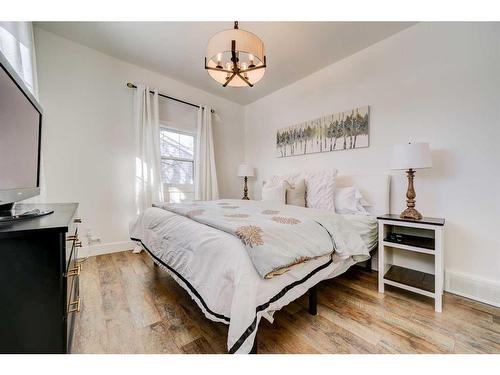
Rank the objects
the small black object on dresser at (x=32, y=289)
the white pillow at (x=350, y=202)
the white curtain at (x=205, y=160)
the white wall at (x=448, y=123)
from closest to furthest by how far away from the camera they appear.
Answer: the small black object on dresser at (x=32, y=289)
the white wall at (x=448, y=123)
the white pillow at (x=350, y=202)
the white curtain at (x=205, y=160)

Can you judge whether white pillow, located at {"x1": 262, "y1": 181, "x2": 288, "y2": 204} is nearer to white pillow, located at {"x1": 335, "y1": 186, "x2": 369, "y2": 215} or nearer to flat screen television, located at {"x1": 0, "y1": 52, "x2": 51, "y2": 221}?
white pillow, located at {"x1": 335, "y1": 186, "x2": 369, "y2": 215}

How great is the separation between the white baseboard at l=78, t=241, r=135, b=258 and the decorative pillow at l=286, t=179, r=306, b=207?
227 centimetres

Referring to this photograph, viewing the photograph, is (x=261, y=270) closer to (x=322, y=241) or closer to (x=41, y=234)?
(x=322, y=241)

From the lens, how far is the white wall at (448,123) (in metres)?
1.68

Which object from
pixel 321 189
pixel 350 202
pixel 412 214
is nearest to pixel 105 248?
pixel 321 189

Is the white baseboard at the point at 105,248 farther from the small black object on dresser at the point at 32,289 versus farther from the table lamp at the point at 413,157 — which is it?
the table lamp at the point at 413,157

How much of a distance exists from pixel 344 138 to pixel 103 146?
314cm

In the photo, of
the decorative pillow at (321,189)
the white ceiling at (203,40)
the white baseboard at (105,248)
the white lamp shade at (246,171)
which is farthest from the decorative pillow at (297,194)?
the white baseboard at (105,248)

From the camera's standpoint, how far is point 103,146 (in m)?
2.66

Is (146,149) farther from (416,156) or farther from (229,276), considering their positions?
(416,156)

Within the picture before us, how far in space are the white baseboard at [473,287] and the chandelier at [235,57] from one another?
251 centimetres

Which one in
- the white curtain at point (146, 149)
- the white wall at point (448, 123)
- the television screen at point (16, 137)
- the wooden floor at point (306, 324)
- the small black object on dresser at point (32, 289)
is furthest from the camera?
the white curtain at point (146, 149)

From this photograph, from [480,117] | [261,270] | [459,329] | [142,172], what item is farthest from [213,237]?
[480,117]

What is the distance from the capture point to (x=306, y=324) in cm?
134
